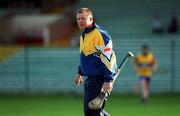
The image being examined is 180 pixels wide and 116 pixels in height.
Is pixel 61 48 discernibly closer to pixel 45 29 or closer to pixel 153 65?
pixel 45 29

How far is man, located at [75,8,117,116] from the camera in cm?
1192

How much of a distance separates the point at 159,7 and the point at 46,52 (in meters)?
6.77

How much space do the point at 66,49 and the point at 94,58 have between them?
18.2 metres

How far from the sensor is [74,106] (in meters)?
22.3

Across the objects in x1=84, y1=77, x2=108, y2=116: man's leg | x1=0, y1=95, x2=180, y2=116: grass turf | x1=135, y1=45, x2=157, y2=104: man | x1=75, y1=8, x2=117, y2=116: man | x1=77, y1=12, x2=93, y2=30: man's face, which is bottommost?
x1=0, y1=95, x2=180, y2=116: grass turf

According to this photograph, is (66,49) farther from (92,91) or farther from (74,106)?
(92,91)

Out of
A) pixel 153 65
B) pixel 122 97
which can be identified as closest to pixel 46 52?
pixel 122 97

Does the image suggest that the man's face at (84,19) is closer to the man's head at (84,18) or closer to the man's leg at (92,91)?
the man's head at (84,18)

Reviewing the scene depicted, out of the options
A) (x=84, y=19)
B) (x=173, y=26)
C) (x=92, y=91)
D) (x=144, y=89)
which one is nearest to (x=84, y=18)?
(x=84, y=19)

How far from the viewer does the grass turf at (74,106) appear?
65.5 ft

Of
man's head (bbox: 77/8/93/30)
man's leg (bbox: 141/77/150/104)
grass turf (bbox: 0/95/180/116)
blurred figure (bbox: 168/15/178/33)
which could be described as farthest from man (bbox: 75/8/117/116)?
blurred figure (bbox: 168/15/178/33)

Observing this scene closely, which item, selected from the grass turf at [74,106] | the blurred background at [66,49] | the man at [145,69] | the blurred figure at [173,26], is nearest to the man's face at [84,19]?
the grass turf at [74,106]

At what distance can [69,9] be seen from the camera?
34438 mm

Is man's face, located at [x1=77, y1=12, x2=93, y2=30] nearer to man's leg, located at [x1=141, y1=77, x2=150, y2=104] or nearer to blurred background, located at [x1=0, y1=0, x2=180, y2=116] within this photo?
blurred background, located at [x1=0, y1=0, x2=180, y2=116]
